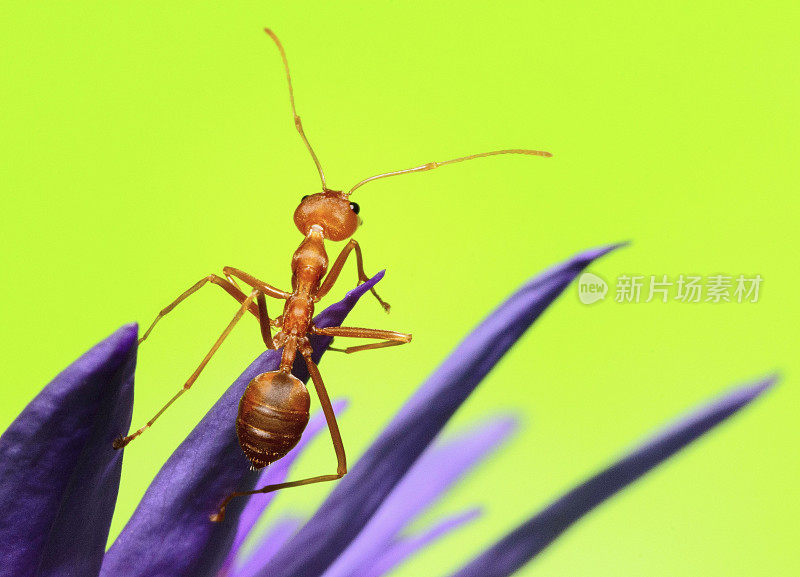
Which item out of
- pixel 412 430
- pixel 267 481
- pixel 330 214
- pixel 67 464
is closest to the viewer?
pixel 67 464

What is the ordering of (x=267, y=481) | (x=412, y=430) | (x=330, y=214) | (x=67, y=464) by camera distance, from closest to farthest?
1. (x=67, y=464)
2. (x=412, y=430)
3. (x=267, y=481)
4. (x=330, y=214)

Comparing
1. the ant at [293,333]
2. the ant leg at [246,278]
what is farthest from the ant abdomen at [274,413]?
the ant leg at [246,278]

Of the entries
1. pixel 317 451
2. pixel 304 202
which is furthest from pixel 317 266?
pixel 317 451

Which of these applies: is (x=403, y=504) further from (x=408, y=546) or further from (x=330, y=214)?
(x=330, y=214)

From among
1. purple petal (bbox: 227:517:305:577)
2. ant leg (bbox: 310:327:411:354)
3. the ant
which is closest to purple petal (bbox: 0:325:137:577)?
the ant

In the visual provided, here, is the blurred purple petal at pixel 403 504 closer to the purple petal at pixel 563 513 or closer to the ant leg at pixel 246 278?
the purple petal at pixel 563 513

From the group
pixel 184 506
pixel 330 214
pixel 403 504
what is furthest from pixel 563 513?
pixel 330 214
